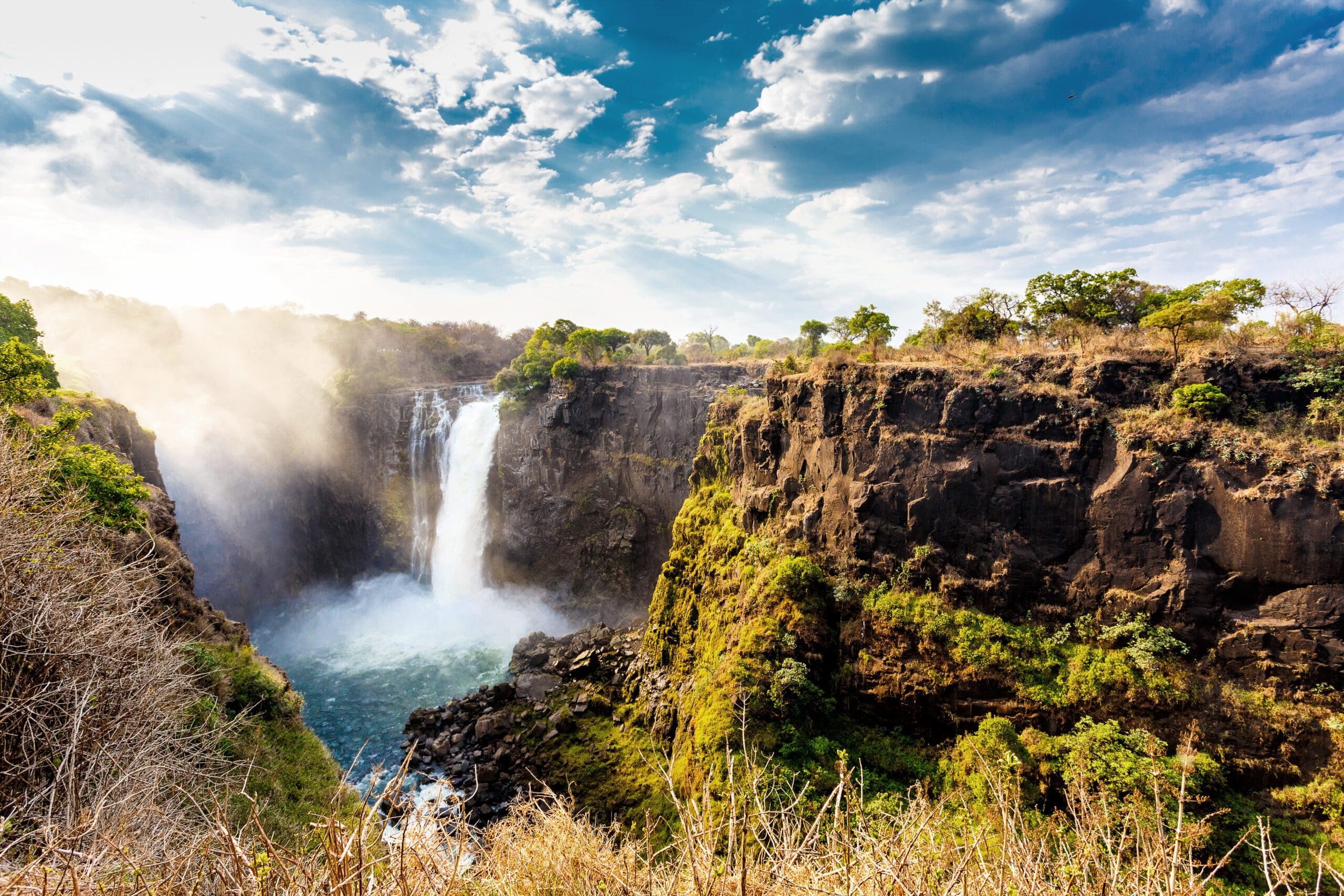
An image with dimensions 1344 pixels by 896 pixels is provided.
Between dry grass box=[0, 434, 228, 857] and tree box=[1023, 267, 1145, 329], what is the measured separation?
22.9m

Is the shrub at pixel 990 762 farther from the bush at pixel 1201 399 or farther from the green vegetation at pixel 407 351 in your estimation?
the green vegetation at pixel 407 351

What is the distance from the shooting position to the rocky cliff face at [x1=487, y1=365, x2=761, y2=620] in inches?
1366

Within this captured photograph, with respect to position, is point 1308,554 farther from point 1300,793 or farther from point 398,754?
point 398,754

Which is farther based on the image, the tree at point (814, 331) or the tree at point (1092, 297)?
the tree at point (814, 331)

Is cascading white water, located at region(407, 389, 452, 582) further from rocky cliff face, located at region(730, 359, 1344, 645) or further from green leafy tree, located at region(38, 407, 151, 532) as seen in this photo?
rocky cliff face, located at region(730, 359, 1344, 645)

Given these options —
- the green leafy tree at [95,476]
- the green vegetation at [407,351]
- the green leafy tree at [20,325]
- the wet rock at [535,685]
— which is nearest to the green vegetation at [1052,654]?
the wet rock at [535,685]

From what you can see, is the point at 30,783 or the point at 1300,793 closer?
the point at 30,783

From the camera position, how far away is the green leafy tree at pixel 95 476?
12617mm

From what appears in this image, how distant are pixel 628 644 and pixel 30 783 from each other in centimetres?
2116

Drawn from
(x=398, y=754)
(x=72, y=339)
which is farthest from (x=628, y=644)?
(x=72, y=339)

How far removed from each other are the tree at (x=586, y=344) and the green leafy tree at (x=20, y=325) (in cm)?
2504

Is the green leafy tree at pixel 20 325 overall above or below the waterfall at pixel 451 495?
above

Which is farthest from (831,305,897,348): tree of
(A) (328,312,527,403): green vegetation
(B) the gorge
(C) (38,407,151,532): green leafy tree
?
(A) (328,312,527,403): green vegetation

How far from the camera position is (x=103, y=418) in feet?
72.0
